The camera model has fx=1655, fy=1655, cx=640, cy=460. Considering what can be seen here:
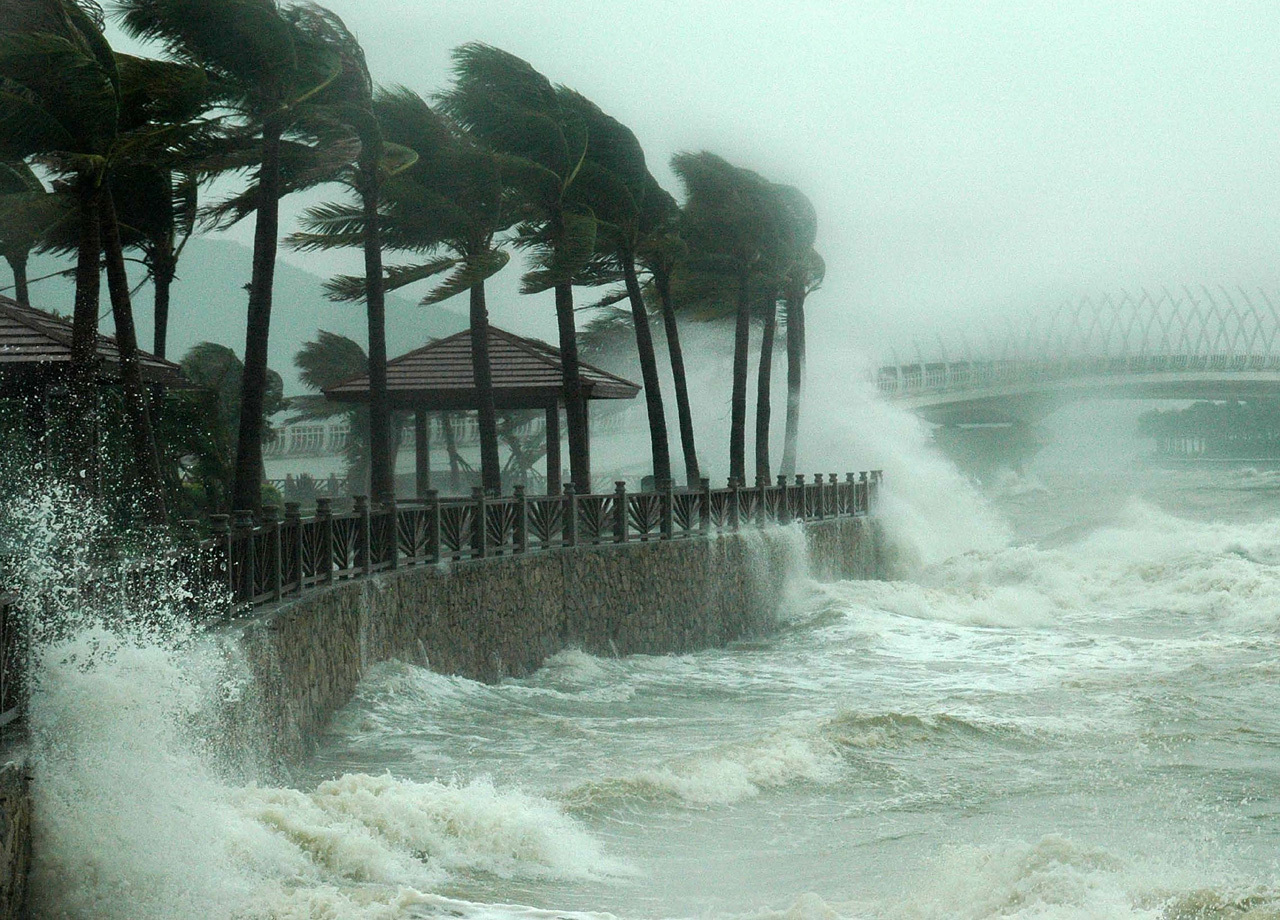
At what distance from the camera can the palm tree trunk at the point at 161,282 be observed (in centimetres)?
2275

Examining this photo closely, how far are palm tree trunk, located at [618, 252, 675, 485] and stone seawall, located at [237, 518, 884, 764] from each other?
89.4 inches

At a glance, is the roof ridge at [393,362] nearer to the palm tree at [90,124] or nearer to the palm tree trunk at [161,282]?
the palm tree trunk at [161,282]

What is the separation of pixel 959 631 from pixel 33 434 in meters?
13.5

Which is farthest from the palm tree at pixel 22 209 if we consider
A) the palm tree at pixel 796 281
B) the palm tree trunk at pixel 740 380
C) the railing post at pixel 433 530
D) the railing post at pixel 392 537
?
the palm tree at pixel 796 281

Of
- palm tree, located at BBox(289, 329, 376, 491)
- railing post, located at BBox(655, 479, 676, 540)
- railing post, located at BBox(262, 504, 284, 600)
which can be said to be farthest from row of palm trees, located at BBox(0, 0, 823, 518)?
palm tree, located at BBox(289, 329, 376, 491)

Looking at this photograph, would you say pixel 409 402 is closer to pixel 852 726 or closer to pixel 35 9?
pixel 35 9

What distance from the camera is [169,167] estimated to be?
18.1m

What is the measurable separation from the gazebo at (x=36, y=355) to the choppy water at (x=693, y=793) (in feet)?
17.1

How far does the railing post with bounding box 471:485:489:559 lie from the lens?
1783cm

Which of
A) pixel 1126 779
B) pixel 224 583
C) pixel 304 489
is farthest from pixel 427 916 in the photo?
pixel 304 489

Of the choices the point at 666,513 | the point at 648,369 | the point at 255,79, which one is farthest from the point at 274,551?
the point at 648,369

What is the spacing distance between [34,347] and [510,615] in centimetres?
568

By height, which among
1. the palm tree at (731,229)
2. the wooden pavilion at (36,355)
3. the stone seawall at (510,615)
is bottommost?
the stone seawall at (510,615)

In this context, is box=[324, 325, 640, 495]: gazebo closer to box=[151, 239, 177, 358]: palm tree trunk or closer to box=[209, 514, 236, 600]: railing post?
box=[151, 239, 177, 358]: palm tree trunk
